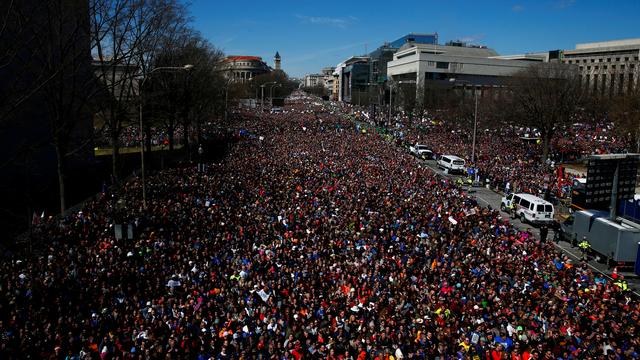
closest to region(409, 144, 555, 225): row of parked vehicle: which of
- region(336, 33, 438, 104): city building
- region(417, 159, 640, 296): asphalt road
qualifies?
region(417, 159, 640, 296): asphalt road

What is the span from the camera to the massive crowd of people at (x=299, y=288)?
10.0m

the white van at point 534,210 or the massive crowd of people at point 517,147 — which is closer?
the white van at point 534,210

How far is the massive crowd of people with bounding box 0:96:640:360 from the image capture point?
10039mm

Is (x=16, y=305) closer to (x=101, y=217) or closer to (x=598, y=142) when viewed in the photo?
(x=101, y=217)

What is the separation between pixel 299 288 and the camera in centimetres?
1254

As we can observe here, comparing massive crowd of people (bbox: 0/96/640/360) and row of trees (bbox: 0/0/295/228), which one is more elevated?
row of trees (bbox: 0/0/295/228)

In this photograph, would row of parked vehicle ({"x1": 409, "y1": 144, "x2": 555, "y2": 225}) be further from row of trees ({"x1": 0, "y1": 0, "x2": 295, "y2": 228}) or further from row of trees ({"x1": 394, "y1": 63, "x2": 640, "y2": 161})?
row of trees ({"x1": 394, "y1": 63, "x2": 640, "y2": 161})

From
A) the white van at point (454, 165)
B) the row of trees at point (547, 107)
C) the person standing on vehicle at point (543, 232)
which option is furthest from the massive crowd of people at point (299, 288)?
the row of trees at point (547, 107)

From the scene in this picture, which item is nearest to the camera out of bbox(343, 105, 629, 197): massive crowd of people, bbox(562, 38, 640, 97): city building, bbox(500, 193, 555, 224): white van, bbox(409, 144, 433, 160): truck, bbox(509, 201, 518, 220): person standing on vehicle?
bbox(500, 193, 555, 224): white van

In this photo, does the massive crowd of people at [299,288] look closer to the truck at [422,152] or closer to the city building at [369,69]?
the truck at [422,152]

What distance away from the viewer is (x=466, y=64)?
106188mm

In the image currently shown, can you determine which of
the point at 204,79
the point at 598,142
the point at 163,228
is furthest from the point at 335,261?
the point at 598,142

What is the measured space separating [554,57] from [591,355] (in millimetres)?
150741

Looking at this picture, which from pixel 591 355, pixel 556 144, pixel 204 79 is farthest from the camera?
pixel 556 144
